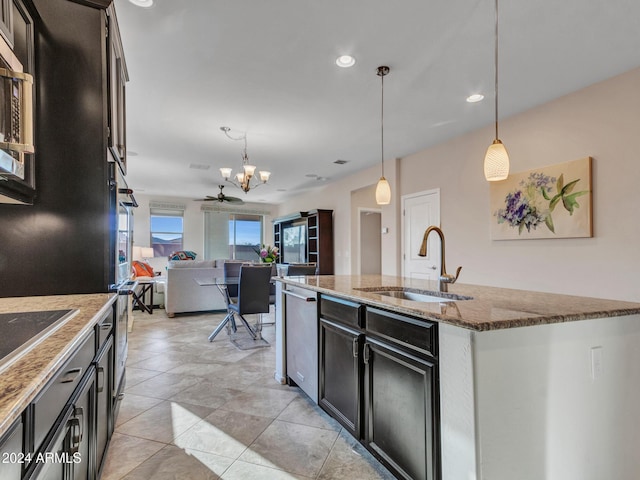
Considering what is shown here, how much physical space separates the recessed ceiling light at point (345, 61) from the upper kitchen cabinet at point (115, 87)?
4.90 ft

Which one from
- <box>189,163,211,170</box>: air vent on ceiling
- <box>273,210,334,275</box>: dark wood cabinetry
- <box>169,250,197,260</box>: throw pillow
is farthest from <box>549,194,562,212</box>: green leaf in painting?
<box>169,250,197,260</box>: throw pillow

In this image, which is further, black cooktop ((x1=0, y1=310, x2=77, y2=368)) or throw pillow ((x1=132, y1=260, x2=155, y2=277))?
throw pillow ((x1=132, y1=260, x2=155, y2=277))

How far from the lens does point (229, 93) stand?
3.17m

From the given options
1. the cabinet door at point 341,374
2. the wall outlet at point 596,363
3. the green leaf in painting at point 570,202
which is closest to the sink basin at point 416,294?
the cabinet door at point 341,374

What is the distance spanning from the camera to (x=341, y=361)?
6.66ft

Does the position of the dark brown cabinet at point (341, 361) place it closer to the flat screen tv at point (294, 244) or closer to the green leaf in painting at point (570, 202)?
the green leaf in painting at point (570, 202)

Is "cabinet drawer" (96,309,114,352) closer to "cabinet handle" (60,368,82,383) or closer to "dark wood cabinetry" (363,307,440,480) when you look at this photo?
"cabinet handle" (60,368,82,383)

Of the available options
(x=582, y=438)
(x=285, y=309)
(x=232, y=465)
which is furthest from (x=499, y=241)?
(x=232, y=465)

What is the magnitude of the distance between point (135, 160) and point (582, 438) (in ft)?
20.1

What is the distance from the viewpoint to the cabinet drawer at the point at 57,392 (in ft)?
2.53

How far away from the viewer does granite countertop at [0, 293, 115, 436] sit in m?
0.61

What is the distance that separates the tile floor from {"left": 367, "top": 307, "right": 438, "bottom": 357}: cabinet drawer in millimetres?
743

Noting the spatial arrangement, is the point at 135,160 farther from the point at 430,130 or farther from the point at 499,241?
the point at 499,241

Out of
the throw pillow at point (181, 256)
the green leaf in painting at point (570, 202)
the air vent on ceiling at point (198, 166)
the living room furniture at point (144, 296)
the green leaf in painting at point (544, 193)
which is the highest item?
the air vent on ceiling at point (198, 166)
